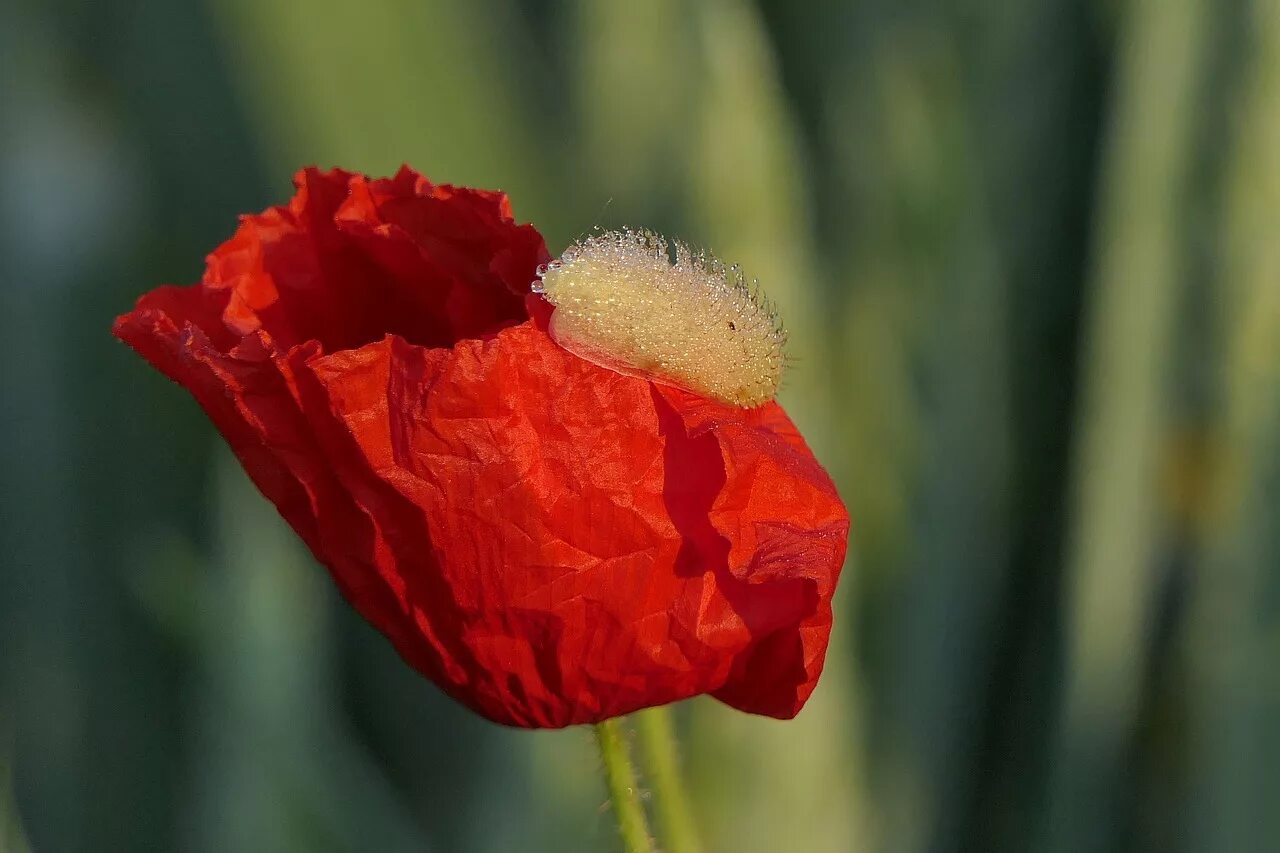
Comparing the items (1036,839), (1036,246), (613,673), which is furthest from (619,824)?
(1036,246)

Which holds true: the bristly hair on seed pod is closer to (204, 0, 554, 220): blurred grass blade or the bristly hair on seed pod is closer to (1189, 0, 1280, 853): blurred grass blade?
(1189, 0, 1280, 853): blurred grass blade

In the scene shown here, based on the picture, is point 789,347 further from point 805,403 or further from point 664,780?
point 664,780

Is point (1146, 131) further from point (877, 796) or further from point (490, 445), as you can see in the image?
point (490, 445)

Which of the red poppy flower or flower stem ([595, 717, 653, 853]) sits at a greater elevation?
the red poppy flower

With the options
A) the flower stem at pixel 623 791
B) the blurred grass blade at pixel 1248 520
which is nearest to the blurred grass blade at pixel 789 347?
the blurred grass blade at pixel 1248 520

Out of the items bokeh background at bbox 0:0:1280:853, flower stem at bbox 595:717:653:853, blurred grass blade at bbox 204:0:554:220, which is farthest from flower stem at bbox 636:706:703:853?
blurred grass blade at bbox 204:0:554:220

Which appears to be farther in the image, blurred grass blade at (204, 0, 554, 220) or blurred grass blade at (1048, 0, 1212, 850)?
blurred grass blade at (204, 0, 554, 220)

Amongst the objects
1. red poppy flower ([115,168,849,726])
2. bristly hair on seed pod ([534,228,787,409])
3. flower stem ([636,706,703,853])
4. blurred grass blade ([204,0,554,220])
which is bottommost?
flower stem ([636,706,703,853])

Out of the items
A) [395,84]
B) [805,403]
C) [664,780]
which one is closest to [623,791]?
[664,780]

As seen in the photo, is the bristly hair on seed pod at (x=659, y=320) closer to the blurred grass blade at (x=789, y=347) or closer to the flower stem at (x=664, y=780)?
the flower stem at (x=664, y=780)
